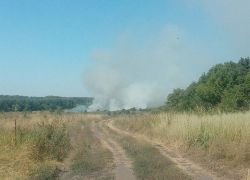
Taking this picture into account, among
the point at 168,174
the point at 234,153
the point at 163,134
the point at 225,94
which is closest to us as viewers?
the point at 168,174

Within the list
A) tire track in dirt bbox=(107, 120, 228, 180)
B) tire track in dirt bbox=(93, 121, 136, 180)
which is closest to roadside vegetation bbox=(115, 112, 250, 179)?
tire track in dirt bbox=(107, 120, 228, 180)

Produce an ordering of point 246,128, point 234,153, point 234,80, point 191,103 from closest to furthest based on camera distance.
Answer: point 234,153
point 246,128
point 234,80
point 191,103

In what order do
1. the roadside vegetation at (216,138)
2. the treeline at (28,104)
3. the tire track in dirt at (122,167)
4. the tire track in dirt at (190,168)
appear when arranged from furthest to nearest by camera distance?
the treeline at (28,104) < the roadside vegetation at (216,138) < the tire track in dirt at (122,167) < the tire track in dirt at (190,168)

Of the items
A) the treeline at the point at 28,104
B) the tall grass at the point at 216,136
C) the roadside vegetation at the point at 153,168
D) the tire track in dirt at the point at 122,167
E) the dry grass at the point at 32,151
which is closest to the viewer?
the dry grass at the point at 32,151

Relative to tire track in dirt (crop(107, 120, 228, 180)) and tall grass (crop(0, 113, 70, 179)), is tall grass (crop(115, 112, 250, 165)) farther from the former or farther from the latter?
tall grass (crop(0, 113, 70, 179))

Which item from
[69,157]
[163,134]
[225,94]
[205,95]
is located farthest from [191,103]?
[69,157]

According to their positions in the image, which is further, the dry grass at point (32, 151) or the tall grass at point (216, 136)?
the tall grass at point (216, 136)

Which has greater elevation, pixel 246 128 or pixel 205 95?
pixel 205 95

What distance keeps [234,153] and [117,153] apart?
218 inches

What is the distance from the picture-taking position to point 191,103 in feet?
101

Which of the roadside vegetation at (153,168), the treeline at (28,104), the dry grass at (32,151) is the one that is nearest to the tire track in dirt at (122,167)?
the roadside vegetation at (153,168)

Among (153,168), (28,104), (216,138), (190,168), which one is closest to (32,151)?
(153,168)

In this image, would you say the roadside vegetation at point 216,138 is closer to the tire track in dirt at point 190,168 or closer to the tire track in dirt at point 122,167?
the tire track in dirt at point 190,168

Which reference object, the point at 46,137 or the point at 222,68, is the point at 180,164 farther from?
the point at 222,68
